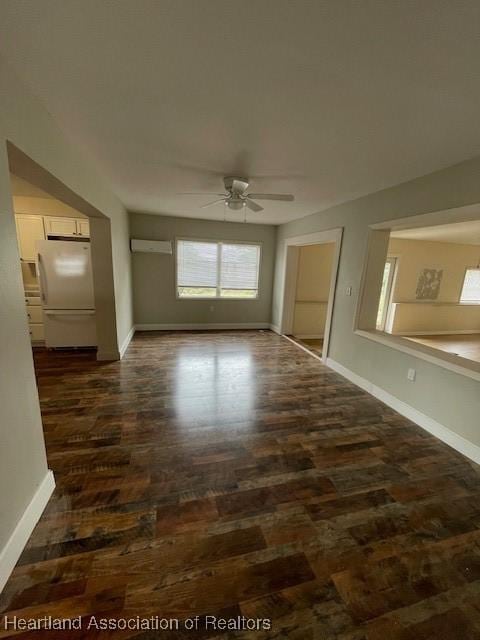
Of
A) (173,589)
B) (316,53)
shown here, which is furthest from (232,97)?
(173,589)

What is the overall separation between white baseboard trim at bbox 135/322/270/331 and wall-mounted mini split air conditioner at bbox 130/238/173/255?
1631mm

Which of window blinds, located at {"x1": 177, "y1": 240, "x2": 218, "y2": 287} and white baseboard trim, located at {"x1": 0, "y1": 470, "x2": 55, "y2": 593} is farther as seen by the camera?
window blinds, located at {"x1": 177, "y1": 240, "x2": 218, "y2": 287}

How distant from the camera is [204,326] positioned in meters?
6.09

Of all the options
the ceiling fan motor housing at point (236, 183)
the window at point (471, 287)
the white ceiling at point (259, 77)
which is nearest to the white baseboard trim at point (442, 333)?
the window at point (471, 287)

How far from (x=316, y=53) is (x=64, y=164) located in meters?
1.94

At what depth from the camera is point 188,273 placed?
19.0 ft

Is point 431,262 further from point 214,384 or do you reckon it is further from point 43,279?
point 43,279

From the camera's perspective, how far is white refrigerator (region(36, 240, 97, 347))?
384cm

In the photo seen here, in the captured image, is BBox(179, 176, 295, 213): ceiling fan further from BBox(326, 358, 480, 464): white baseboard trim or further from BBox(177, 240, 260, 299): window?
BBox(177, 240, 260, 299): window

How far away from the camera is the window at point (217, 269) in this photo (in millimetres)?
5715

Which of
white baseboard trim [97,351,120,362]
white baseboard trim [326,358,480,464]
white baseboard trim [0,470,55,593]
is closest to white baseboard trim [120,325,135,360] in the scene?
white baseboard trim [97,351,120,362]

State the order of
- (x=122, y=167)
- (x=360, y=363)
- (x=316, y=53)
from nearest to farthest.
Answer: (x=316, y=53), (x=122, y=167), (x=360, y=363)

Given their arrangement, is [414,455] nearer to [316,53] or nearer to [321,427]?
[321,427]

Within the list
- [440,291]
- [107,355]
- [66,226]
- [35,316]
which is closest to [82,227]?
[66,226]
